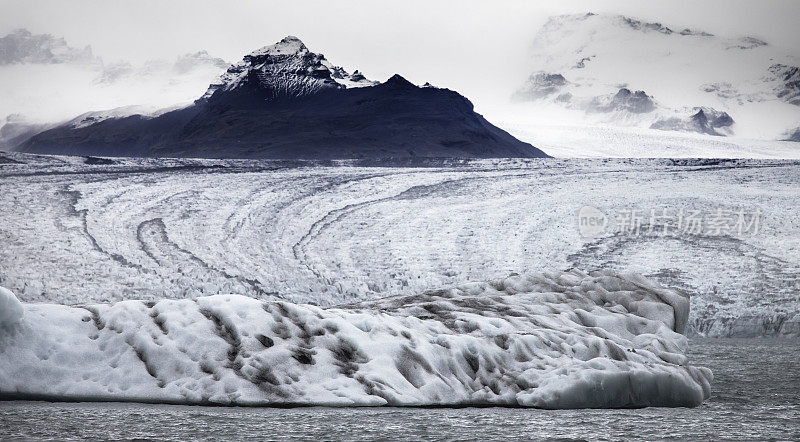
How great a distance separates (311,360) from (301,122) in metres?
32.4

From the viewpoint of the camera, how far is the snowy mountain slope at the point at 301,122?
29062mm

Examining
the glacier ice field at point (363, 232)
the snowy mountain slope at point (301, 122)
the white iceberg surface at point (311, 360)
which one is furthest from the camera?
the snowy mountain slope at point (301, 122)

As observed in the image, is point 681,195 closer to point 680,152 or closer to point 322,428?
point 322,428

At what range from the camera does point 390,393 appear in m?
2.70

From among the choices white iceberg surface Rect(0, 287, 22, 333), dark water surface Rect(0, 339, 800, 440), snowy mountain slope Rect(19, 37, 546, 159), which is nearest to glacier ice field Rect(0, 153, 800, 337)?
white iceberg surface Rect(0, 287, 22, 333)

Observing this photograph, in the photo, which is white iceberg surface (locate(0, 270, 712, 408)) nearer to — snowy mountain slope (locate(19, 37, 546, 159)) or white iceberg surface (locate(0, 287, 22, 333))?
white iceberg surface (locate(0, 287, 22, 333))

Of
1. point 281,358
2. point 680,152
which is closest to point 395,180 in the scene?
point 281,358

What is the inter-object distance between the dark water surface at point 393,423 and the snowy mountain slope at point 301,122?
23462 mm

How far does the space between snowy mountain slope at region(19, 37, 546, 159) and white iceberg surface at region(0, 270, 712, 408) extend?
75.0 ft

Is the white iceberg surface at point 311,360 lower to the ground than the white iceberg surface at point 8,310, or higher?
lower

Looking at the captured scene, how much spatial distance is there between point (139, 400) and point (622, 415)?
1668 millimetres

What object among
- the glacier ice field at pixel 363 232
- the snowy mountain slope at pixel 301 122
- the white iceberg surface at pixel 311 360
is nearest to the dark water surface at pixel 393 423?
the white iceberg surface at pixel 311 360

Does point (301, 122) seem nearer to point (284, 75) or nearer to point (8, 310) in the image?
point (284, 75)

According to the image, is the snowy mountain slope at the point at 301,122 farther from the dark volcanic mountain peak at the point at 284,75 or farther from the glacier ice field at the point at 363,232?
the glacier ice field at the point at 363,232
